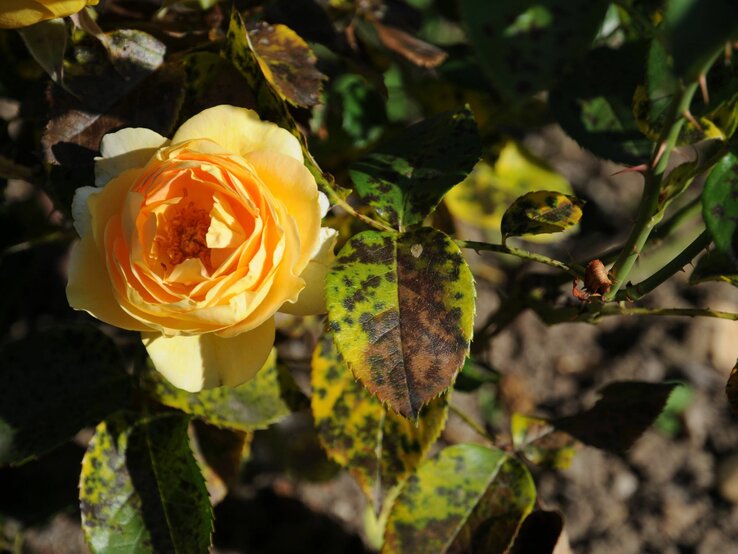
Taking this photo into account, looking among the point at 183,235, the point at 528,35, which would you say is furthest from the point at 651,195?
the point at 183,235

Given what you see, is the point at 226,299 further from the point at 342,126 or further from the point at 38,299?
the point at 38,299

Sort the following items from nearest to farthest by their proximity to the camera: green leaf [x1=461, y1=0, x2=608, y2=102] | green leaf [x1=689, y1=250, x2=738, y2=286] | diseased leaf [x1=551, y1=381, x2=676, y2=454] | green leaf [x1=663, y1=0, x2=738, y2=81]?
green leaf [x1=663, y1=0, x2=738, y2=81] → green leaf [x1=461, y1=0, x2=608, y2=102] → green leaf [x1=689, y1=250, x2=738, y2=286] → diseased leaf [x1=551, y1=381, x2=676, y2=454]

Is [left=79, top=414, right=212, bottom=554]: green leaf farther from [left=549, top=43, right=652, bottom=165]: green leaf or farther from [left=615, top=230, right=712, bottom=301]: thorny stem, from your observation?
[left=549, top=43, right=652, bottom=165]: green leaf

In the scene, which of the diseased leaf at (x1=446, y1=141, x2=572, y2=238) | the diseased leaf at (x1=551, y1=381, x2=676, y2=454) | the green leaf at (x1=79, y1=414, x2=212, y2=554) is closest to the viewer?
the green leaf at (x1=79, y1=414, x2=212, y2=554)

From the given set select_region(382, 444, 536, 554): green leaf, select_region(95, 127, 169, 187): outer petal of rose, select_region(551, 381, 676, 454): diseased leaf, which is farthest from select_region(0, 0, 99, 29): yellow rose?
select_region(551, 381, 676, 454): diseased leaf

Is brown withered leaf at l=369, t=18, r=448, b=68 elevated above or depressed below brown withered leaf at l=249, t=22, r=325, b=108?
below

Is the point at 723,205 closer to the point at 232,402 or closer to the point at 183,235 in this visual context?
the point at 183,235

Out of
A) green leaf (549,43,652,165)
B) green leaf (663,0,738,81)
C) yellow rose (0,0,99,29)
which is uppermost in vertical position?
green leaf (663,0,738,81)

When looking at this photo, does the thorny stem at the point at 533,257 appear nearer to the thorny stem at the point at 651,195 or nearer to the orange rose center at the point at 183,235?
the thorny stem at the point at 651,195
